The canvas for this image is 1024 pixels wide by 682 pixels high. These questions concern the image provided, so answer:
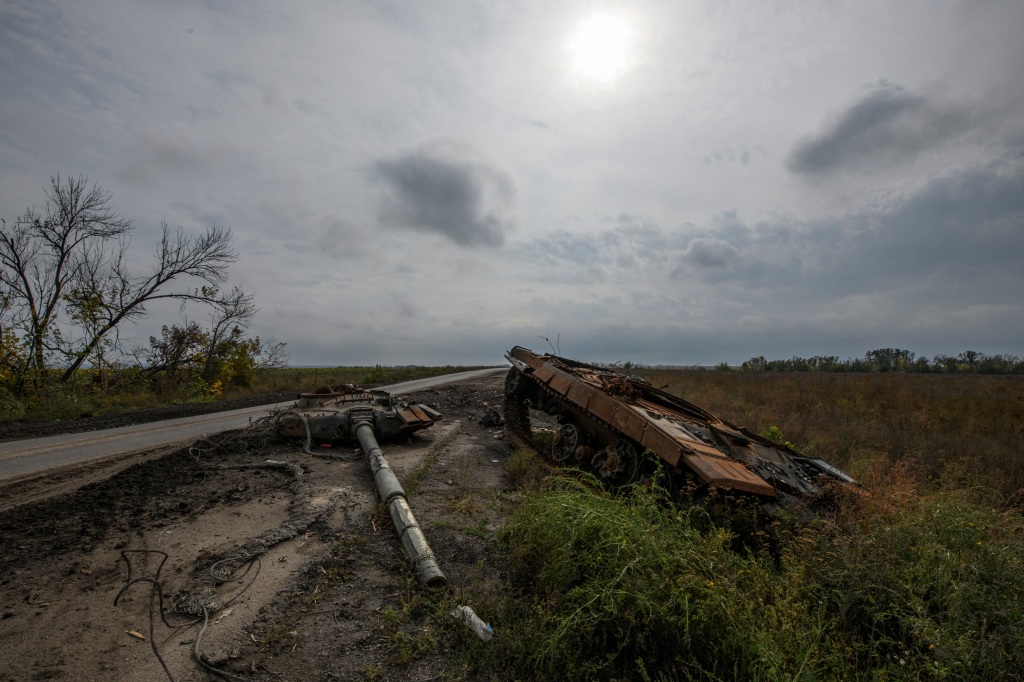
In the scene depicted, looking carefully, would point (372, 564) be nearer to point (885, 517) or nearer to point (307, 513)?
point (307, 513)

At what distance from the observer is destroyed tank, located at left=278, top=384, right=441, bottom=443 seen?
968 centimetres

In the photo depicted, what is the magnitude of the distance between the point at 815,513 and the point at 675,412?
2.85 metres

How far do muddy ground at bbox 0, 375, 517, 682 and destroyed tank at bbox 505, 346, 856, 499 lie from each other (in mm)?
1760

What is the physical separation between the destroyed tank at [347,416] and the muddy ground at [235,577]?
6.89 feet

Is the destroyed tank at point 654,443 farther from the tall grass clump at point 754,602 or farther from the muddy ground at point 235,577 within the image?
the muddy ground at point 235,577

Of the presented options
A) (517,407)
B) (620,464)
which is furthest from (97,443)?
(620,464)

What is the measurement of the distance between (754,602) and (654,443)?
285cm

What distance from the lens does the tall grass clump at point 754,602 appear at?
3.22 m

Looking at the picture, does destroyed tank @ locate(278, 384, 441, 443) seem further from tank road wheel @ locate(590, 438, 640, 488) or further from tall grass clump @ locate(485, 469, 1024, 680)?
tall grass clump @ locate(485, 469, 1024, 680)

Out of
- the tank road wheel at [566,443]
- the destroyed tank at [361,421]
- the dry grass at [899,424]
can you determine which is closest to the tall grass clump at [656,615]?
the destroyed tank at [361,421]

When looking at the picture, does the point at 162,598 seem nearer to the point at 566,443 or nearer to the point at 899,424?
the point at 566,443

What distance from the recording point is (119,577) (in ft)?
14.0

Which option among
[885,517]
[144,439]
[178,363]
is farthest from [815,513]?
[178,363]

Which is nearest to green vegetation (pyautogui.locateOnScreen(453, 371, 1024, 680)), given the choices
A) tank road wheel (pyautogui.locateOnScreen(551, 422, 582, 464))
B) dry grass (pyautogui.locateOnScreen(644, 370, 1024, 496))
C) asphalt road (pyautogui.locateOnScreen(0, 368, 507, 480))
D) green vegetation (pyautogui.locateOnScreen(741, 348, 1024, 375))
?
tank road wheel (pyautogui.locateOnScreen(551, 422, 582, 464))
